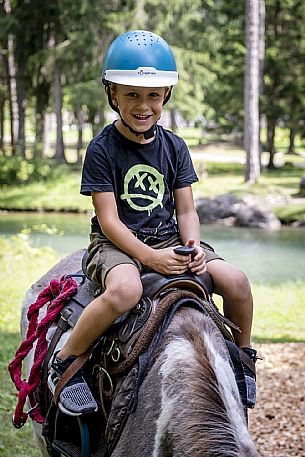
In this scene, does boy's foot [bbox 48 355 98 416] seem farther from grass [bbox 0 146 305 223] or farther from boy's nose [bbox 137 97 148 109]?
grass [bbox 0 146 305 223]

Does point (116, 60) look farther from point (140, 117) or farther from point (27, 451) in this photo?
point (27, 451)

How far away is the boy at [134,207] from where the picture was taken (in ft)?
9.31

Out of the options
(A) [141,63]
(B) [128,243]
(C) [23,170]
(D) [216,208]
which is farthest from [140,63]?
(C) [23,170]

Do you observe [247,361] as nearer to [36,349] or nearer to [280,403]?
[36,349]

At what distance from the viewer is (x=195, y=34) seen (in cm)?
3048

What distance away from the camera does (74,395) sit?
283 cm

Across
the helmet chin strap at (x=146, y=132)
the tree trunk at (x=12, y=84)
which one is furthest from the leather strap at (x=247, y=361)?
the tree trunk at (x=12, y=84)

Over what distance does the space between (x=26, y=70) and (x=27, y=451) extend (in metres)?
27.6

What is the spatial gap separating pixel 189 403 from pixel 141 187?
105 centimetres

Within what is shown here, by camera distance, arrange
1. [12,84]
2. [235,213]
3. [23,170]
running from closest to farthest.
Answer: [235,213] → [23,170] → [12,84]

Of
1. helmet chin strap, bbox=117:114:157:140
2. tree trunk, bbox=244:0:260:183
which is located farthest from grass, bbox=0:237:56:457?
tree trunk, bbox=244:0:260:183

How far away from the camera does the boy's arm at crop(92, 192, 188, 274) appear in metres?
2.84

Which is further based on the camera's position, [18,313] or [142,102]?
[18,313]

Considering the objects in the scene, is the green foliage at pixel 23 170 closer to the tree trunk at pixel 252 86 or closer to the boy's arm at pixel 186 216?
the tree trunk at pixel 252 86
